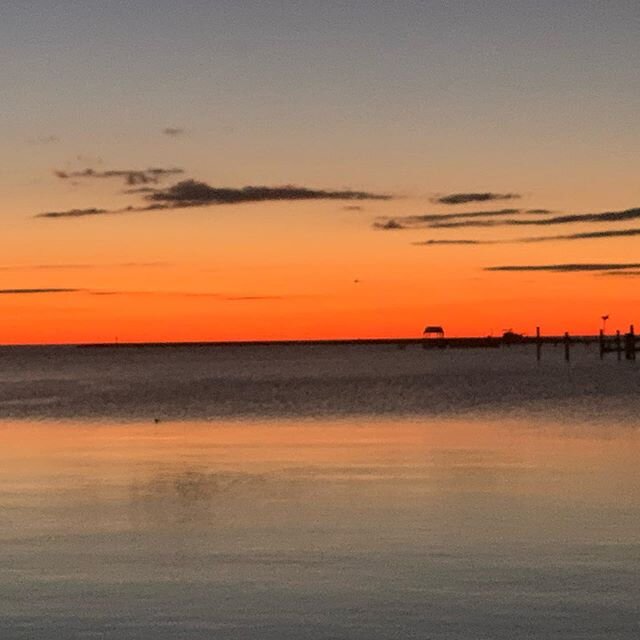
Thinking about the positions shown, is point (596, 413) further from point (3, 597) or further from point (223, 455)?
point (3, 597)

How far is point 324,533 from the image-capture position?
19.1 m

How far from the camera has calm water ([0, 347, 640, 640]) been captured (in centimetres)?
1373

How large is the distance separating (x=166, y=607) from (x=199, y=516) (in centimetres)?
696

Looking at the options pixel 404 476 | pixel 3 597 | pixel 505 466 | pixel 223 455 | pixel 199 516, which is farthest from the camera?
pixel 223 455

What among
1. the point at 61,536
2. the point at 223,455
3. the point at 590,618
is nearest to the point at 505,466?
the point at 223,455

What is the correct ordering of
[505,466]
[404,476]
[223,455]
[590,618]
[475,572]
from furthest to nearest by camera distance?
[223,455], [505,466], [404,476], [475,572], [590,618]

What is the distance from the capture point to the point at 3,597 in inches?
579

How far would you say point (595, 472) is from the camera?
2661 cm

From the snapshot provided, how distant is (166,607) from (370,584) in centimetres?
245

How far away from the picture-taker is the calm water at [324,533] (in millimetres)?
13727

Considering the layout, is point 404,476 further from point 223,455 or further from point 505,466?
point 223,455

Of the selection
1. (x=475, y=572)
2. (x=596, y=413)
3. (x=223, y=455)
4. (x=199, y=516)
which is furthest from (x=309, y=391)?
(x=475, y=572)

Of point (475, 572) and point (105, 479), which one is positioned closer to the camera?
point (475, 572)

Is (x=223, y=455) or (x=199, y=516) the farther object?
(x=223, y=455)
